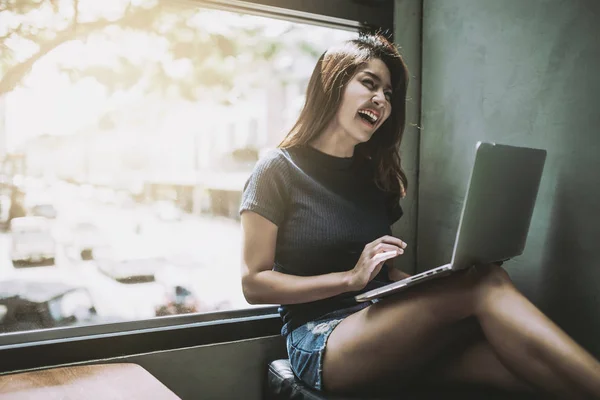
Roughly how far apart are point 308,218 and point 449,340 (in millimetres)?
509

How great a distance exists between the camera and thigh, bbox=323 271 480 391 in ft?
3.65

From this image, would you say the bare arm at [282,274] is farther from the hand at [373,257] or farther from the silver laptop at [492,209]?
the silver laptop at [492,209]

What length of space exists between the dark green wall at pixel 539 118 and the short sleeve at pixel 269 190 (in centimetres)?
76

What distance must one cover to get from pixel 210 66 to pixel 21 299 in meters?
0.99

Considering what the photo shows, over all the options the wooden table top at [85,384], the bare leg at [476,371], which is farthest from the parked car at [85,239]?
the bare leg at [476,371]

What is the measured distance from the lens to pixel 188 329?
161 cm

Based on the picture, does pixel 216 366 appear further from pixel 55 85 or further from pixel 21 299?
pixel 55 85

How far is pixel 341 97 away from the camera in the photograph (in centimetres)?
153

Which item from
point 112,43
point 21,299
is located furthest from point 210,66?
point 21,299

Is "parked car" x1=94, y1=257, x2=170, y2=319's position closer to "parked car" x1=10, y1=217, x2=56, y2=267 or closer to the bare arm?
"parked car" x1=10, y1=217, x2=56, y2=267

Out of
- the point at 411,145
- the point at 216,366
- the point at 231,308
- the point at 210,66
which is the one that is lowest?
the point at 216,366

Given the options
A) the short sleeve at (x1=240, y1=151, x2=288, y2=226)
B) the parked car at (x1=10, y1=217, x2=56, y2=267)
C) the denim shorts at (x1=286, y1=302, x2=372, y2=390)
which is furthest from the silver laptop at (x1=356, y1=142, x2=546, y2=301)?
the parked car at (x1=10, y1=217, x2=56, y2=267)

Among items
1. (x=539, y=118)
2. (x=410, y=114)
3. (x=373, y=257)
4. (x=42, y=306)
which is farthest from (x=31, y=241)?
(x=539, y=118)

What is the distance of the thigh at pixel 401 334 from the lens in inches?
Result: 43.8
